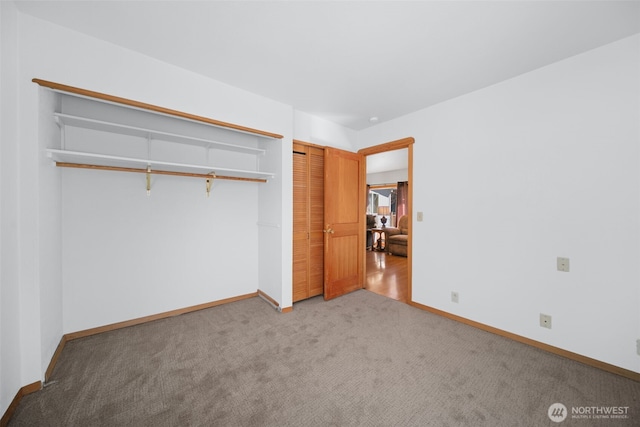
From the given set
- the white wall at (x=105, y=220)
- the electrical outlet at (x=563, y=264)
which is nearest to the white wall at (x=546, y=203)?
the electrical outlet at (x=563, y=264)

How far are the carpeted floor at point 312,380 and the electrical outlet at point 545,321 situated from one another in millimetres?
243

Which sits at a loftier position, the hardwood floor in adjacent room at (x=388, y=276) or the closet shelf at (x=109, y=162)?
the closet shelf at (x=109, y=162)

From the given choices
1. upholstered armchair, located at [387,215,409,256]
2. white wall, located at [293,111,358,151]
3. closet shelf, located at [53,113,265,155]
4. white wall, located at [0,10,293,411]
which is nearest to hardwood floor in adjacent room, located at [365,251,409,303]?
upholstered armchair, located at [387,215,409,256]

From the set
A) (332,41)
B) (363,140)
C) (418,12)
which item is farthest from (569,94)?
(363,140)

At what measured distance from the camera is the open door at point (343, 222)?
3.11 metres

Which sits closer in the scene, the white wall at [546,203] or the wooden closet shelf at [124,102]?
the wooden closet shelf at [124,102]

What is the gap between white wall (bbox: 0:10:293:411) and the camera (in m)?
1.47

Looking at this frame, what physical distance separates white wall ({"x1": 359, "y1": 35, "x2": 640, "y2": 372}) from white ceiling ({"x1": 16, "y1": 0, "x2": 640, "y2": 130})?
0.30 meters

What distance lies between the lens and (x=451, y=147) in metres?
2.65

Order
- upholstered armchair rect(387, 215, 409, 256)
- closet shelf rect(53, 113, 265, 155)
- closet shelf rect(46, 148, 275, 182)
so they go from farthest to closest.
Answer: upholstered armchair rect(387, 215, 409, 256) → closet shelf rect(53, 113, 265, 155) → closet shelf rect(46, 148, 275, 182)

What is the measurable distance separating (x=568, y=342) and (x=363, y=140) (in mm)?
3214

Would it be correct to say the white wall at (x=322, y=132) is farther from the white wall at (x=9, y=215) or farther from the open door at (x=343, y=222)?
the white wall at (x=9, y=215)

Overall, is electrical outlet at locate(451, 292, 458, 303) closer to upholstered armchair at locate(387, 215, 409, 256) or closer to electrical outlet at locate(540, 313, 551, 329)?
electrical outlet at locate(540, 313, 551, 329)

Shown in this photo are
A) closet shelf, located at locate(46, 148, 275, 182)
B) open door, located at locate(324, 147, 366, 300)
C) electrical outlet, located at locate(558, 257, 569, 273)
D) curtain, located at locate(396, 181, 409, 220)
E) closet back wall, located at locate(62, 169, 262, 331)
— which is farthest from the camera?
curtain, located at locate(396, 181, 409, 220)
